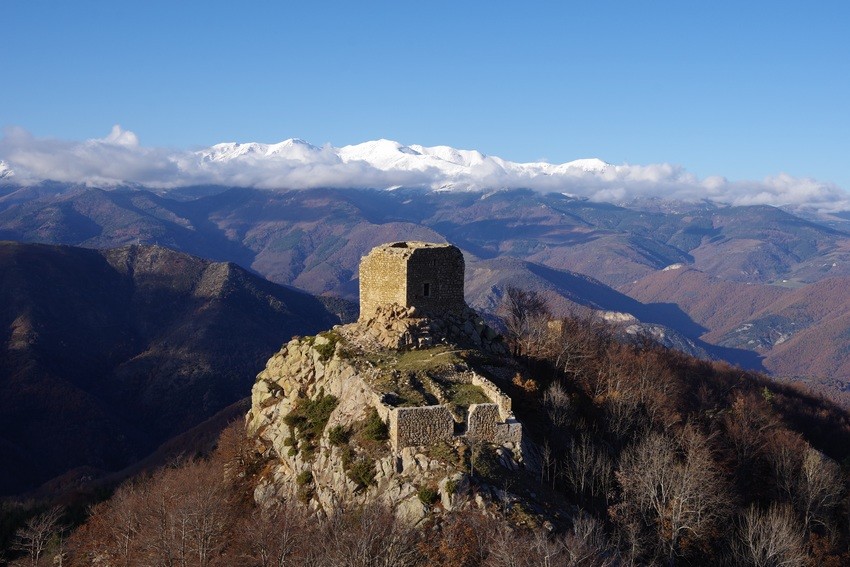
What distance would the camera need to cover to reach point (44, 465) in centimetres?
12312

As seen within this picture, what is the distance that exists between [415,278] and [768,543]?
21049mm

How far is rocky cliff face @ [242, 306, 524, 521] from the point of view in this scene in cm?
2880

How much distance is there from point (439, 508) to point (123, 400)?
149 m

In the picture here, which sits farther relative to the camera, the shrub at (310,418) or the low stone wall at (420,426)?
the shrub at (310,418)

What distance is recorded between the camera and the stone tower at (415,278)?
39.1 meters

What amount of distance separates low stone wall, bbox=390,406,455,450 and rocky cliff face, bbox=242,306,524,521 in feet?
0.14

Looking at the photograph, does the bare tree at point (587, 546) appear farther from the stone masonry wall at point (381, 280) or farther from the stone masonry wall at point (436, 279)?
the stone masonry wall at point (381, 280)

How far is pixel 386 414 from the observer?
30812 millimetres

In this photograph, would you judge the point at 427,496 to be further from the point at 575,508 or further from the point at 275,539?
the point at 575,508

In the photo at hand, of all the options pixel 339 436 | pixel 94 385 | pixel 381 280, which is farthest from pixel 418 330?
pixel 94 385

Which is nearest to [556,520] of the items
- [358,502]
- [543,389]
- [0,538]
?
[358,502]

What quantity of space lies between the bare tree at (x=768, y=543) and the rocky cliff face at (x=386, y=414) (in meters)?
11.4

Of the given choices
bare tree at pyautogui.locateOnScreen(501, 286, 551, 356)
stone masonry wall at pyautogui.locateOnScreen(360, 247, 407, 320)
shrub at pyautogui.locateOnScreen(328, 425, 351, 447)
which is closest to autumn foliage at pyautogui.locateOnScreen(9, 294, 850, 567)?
bare tree at pyautogui.locateOnScreen(501, 286, 551, 356)

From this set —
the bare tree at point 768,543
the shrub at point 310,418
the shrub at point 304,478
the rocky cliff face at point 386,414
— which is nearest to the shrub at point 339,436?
the rocky cliff face at point 386,414
